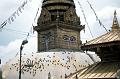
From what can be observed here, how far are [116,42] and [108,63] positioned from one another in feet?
3.56

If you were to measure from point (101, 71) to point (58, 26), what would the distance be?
27.9 meters

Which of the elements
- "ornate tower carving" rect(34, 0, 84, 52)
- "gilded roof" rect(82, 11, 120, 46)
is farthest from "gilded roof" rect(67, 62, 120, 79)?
"ornate tower carving" rect(34, 0, 84, 52)

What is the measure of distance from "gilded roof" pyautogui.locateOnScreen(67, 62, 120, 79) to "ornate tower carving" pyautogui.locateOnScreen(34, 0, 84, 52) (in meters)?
26.3

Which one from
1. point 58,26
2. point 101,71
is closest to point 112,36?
point 101,71

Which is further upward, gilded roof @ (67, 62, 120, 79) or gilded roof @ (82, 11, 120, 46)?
gilded roof @ (82, 11, 120, 46)

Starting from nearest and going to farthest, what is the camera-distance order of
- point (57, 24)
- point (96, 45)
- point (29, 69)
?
1. point (96, 45)
2. point (29, 69)
3. point (57, 24)

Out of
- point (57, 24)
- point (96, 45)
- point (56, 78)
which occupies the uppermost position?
point (57, 24)

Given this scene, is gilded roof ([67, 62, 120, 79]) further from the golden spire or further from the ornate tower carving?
the ornate tower carving

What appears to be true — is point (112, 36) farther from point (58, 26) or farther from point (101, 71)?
point (58, 26)

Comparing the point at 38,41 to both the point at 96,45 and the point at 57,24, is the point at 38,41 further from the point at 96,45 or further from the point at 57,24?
the point at 96,45

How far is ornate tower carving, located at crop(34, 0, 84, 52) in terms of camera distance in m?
38.8

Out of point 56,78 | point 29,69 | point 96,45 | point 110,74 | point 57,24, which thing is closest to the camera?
point 110,74

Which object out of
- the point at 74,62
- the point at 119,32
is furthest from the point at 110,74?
the point at 74,62

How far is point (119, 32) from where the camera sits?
11.7m
